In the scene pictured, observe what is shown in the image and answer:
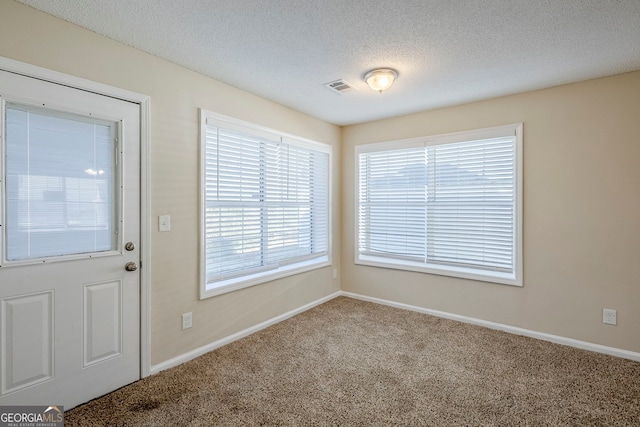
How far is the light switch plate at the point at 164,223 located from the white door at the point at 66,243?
Result: 175 millimetres

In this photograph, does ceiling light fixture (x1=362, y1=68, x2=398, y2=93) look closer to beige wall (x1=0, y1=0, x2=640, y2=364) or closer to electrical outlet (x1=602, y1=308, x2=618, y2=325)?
beige wall (x1=0, y1=0, x2=640, y2=364)

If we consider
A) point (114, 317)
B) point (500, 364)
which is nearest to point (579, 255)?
point (500, 364)

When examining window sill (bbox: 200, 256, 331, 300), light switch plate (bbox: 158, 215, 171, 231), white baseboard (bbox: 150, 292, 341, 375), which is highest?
light switch plate (bbox: 158, 215, 171, 231)

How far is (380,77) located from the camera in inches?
102

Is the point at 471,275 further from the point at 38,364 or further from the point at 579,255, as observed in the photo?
the point at 38,364

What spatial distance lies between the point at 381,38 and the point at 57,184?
7.53 ft

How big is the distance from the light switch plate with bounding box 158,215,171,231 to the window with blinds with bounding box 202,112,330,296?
323 millimetres

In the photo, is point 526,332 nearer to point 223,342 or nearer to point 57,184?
point 223,342

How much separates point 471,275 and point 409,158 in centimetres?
156

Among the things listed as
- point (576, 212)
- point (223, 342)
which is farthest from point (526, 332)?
point (223, 342)

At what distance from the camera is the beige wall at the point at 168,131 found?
6.12ft

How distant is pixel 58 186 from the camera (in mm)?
1920

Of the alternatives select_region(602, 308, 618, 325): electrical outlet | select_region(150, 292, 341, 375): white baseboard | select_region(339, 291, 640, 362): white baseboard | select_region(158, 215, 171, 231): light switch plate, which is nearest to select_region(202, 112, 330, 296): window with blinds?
select_region(158, 215, 171, 231): light switch plate

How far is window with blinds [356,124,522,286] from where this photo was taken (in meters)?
3.25
